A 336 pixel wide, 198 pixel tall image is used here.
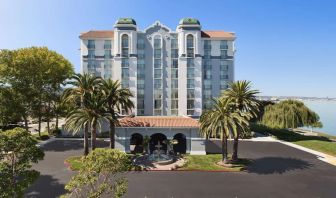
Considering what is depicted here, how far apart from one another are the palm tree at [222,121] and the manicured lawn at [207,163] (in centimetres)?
173

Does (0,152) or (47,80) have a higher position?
(47,80)

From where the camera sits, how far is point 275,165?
37.9 m

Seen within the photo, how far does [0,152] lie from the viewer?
57.1 feet

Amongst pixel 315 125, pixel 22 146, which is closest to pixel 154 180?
pixel 22 146

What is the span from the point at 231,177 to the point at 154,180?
9.49m

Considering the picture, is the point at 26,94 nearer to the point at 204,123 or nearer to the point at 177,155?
the point at 177,155

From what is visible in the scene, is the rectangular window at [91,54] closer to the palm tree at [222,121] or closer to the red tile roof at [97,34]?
the red tile roof at [97,34]

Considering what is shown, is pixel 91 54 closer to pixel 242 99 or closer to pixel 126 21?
pixel 126 21

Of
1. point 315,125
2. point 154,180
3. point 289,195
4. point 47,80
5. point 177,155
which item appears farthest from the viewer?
point 315,125

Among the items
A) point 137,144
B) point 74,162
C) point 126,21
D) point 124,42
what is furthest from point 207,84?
point 74,162

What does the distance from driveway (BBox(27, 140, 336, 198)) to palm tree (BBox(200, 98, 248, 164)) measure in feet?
17.9

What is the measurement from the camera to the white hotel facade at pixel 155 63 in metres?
70.1

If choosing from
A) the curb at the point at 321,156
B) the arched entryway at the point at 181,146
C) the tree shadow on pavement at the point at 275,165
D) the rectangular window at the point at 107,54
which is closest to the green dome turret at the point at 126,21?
the rectangular window at the point at 107,54

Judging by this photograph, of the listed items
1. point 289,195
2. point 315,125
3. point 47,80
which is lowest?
point 289,195
